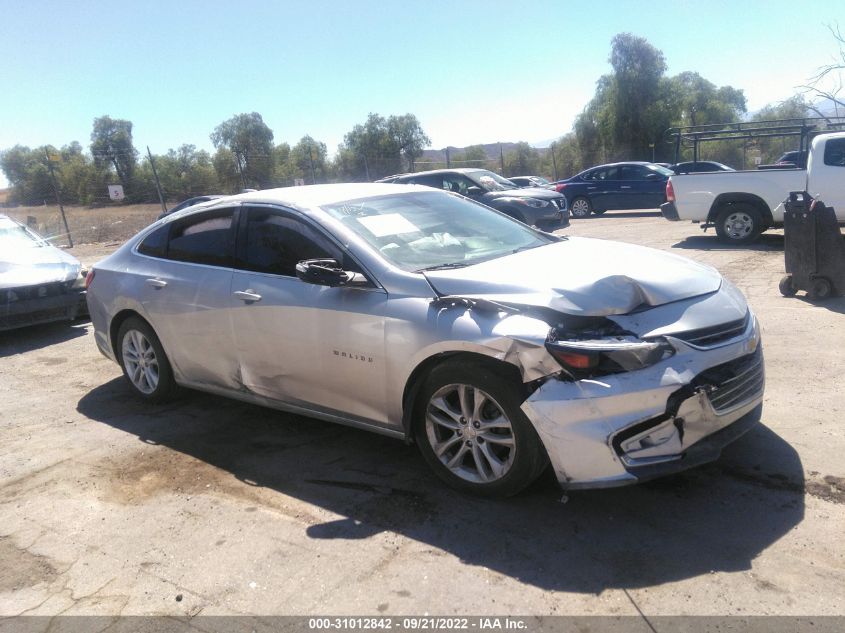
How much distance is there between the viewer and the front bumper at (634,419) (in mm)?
3021

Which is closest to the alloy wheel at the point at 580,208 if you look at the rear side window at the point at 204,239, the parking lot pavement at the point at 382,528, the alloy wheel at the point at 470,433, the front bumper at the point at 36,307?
the front bumper at the point at 36,307

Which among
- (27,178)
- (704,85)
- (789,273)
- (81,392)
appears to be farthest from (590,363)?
Answer: (704,85)

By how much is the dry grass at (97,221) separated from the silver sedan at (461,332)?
1949 centimetres

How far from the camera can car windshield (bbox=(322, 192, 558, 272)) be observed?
4055 millimetres

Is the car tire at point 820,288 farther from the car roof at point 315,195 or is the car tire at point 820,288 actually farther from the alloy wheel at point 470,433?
the alloy wheel at point 470,433

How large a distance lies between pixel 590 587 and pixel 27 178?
29.2 m

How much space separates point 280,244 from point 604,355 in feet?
7.55

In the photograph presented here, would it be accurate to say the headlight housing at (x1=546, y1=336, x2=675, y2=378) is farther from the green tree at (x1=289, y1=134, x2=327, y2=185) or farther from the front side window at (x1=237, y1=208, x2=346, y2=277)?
the green tree at (x1=289, y1=134, x2=327, y2=185)

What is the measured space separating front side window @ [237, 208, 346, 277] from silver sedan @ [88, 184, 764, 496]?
0.5 inches

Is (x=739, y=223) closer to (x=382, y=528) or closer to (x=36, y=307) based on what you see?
(x=382, y=528)

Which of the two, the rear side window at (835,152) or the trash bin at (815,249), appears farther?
the rear side window at (835,152)

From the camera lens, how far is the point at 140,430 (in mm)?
5062

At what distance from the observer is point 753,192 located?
11.5 m

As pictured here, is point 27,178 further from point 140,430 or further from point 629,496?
point 629,496
